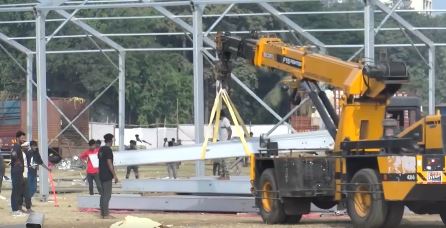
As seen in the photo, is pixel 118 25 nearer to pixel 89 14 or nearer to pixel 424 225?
pixel 89 14

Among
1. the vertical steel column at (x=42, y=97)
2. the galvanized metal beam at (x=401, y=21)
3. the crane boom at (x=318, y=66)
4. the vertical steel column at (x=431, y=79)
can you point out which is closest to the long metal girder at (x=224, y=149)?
the crane boom at (x=318, y=66)

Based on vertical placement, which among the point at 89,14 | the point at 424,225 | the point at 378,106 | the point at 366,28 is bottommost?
the point at 424,225

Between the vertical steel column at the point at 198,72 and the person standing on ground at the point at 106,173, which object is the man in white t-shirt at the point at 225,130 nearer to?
the vertical steel column at the point at 198,72

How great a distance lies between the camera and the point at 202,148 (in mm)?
23594

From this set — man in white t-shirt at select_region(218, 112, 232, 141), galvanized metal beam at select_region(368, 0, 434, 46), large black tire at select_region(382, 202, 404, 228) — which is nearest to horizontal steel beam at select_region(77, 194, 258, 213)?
large black tire at select_region(382, 202, 404, 228)

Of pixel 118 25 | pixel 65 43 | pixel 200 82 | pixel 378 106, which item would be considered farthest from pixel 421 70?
pixel 378 106

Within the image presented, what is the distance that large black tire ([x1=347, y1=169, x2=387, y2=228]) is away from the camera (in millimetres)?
17703

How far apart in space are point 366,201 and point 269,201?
3.19 m

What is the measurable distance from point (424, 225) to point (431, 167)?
3442mm

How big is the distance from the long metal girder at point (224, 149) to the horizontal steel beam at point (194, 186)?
2.09 ft

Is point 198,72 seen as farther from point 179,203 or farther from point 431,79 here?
point 431,79

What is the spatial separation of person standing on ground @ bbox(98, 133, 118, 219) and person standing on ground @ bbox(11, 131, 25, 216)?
223 centimetres

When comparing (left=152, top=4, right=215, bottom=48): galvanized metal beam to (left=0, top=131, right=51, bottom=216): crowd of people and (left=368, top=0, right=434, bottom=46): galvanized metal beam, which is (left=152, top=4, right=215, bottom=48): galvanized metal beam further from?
(left=0, top=131, right=51, bottom=216): crowd of people

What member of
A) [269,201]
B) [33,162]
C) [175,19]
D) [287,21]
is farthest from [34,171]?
[269,201]
